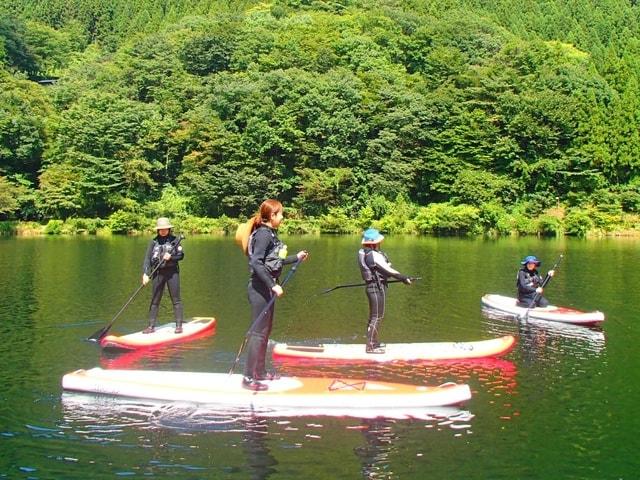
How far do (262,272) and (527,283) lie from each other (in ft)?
35.6

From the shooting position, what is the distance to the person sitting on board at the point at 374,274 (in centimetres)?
1304

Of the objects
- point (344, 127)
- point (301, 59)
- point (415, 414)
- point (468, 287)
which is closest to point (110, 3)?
point (301, 59)

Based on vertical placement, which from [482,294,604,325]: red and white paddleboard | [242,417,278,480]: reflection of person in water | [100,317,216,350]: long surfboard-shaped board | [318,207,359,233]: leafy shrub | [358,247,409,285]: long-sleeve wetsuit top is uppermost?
[318,207,359,233]: leafy shrub

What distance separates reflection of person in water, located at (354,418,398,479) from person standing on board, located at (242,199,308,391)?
71.7 inches

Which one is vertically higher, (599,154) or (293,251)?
(599,154)

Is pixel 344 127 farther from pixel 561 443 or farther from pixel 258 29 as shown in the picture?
pixel 561 443

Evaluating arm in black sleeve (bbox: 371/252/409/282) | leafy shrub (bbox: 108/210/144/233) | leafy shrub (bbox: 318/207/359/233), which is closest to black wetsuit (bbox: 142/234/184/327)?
arm in black sleeve (bbox: 371/252/409/282)

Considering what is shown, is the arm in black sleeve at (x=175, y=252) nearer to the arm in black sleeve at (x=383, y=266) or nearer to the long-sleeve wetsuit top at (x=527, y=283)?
the arm in black sleeve at (x=383, y=266)

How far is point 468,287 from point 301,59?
180 ft

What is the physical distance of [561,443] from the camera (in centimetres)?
884

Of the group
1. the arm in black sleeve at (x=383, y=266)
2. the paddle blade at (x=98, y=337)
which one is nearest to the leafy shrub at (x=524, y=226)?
the arm in black sleeve at (x=383, y=266)

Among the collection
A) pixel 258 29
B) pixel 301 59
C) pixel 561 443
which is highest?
pixel 258 29

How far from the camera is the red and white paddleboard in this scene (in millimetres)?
16969

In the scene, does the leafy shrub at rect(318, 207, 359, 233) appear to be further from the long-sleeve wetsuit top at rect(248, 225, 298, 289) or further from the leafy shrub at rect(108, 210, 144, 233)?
the long-sleeve wetsuit top at rect(248, 225, 298, 289)
